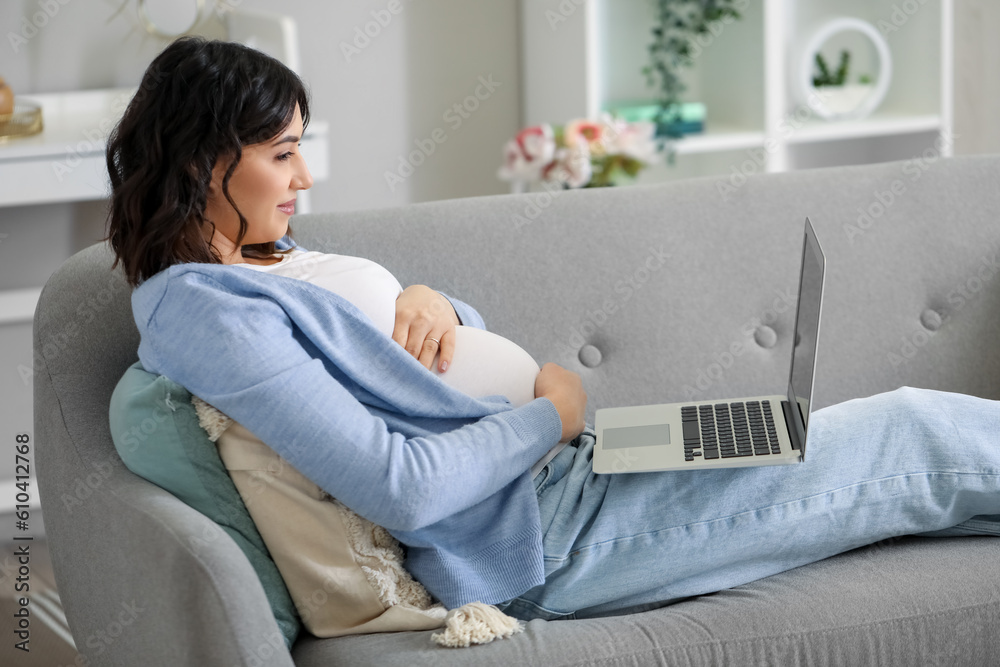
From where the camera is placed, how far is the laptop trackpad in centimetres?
114

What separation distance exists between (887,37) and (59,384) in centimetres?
243

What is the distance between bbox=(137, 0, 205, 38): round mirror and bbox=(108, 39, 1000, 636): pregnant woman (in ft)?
4.37

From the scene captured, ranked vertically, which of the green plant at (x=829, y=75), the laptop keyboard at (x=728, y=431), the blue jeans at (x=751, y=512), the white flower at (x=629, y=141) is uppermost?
the green plant at (x=829, y=75)

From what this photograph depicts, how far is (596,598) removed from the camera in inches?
42.0

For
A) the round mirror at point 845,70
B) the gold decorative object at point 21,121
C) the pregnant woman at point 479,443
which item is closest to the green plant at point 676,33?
the round mirror at point 845,70

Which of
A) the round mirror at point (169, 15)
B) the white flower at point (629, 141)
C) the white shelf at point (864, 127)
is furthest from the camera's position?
the white shelf at point (864, 127)

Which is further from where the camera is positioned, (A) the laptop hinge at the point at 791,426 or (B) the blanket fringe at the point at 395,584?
(A) the laptop hinge at the point at 791,426

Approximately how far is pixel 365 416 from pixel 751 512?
44 centimetres

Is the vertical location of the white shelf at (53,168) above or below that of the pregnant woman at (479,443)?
above

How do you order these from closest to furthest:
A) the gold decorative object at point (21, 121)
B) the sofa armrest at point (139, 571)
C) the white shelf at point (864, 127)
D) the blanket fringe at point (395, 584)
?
the sofa armrest at point (139, 571)
the blanket fringe at point (395, 584)
the gold decorative object at point (21, 121)
the white shelf at point (864, 127)

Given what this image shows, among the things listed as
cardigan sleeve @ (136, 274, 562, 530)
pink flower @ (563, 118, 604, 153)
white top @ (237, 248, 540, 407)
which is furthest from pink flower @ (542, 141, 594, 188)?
cardigan sleeve @ (136, 274, 562, 530)

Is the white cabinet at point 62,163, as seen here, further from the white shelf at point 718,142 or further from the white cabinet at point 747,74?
the white shelf at point 718,142

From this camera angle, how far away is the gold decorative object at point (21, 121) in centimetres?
200

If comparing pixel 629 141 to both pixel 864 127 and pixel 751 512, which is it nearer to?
pixel 864 127
